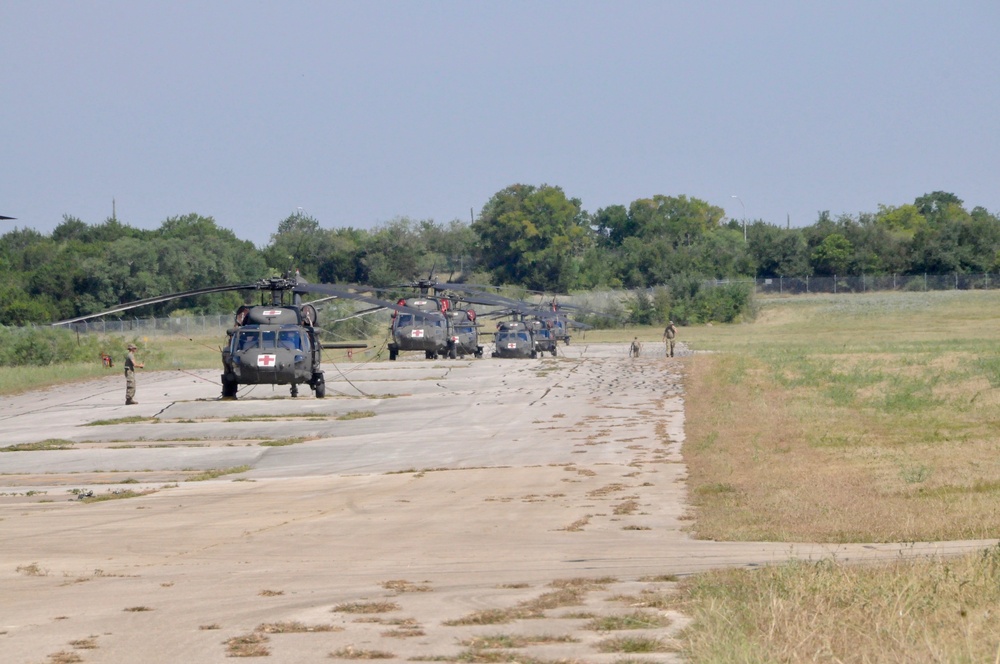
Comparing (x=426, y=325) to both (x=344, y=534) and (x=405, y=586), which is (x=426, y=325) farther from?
(x=405, y=586)

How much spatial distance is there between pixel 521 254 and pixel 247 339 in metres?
97.7

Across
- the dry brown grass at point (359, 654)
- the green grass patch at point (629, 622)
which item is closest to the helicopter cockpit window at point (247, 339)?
the green grass patch at point (629, 622)

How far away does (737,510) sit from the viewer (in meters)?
12.9

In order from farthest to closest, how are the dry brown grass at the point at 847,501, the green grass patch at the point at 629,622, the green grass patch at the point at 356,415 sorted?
1. the green grass patch at the point at 356,415
2. the green grass patch at the point at 629,622
3. the dry brown grass at the point at 847,501

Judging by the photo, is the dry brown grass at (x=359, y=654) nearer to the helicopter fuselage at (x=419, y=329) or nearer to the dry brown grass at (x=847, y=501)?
the dry brown grass at (x=847, y=501)

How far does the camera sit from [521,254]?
417 feet

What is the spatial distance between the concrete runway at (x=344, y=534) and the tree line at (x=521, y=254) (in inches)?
1648

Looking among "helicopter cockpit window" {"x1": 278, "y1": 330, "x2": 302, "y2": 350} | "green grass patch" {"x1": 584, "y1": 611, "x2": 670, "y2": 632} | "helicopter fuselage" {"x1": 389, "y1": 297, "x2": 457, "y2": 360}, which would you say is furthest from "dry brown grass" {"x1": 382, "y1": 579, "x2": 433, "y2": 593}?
"helicopter fuselage" {"x1": 389, "y1": 297, "x2": 457, "y2": 360}

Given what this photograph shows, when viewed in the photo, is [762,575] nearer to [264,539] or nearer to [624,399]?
[264,539]

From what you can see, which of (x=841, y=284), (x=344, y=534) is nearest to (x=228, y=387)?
(x=344, y=534)

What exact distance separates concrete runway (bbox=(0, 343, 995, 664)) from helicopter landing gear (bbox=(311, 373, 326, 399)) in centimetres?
277

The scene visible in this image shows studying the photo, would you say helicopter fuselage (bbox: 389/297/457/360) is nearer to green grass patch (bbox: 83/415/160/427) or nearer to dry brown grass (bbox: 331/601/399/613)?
green grass patch (bbox: 83/415/160/427)

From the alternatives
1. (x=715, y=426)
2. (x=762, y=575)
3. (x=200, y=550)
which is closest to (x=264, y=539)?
(x=200, y=550)

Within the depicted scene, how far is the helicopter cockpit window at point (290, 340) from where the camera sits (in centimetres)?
2999
